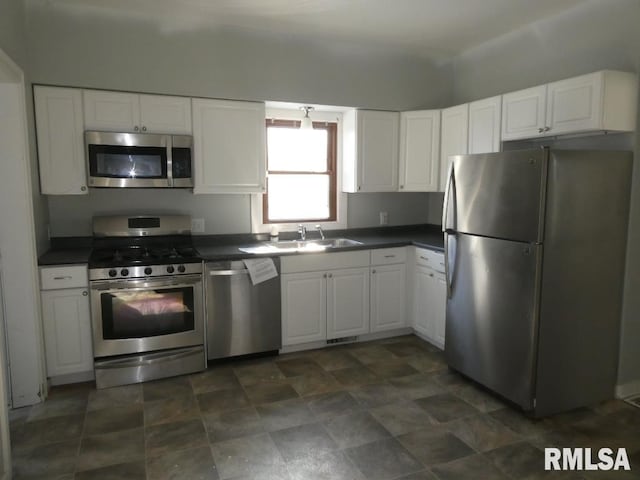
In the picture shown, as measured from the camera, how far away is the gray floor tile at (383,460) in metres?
2.30

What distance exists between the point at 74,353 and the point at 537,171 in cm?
326

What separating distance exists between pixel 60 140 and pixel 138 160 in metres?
0.54

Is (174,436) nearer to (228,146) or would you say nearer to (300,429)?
(300,429)

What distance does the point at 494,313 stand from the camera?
2.95m

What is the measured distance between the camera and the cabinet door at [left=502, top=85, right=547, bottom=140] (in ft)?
10.5

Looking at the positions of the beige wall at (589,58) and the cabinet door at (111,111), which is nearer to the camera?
the beige wall at (589,58)

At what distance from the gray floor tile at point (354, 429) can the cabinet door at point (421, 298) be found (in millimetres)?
1385

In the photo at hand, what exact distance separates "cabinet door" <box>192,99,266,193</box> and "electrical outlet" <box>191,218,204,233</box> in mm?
367

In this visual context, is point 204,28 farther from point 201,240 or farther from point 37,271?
point 37,271

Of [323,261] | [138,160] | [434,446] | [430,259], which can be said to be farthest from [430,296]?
[138,160]

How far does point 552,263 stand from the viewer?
2674 mm

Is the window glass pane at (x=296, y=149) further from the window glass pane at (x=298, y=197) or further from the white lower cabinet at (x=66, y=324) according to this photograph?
the white lower cabinet at (x=66, y=324)

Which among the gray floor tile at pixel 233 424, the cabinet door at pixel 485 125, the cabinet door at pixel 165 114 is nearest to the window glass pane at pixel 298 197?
the cabinet door at pixel 165 114

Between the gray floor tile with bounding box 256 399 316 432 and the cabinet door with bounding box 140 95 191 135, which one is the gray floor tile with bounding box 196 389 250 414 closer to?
the gray floor tile with bounding box 256 399 316 432
